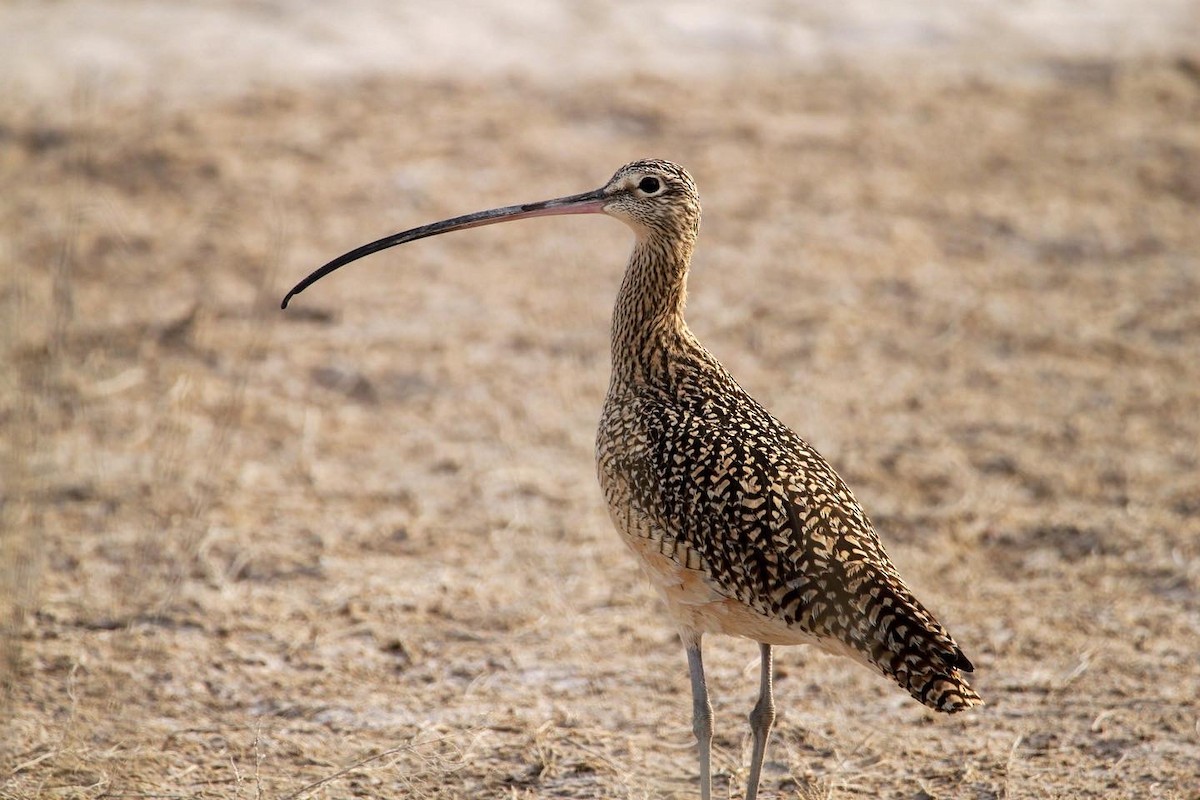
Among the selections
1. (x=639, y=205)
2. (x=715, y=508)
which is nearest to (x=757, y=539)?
(x=715, y=508)

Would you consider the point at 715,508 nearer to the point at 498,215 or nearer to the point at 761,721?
the point at 761,721

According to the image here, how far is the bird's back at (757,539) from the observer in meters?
3.79

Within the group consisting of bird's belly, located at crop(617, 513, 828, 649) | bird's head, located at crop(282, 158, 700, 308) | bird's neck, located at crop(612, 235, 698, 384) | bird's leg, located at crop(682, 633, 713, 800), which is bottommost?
bird's leg, located at crop(682, 633, 713, 800)

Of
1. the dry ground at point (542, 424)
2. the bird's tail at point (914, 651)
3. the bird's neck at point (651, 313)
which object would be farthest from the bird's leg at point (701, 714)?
the bird's neck at point (651, 313)

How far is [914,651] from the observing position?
12.3ft

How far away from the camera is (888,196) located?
9.02 metres

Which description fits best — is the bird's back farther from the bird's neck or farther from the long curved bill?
the long curved bill

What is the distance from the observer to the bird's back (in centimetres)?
379

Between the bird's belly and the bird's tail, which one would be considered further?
the bird's belly

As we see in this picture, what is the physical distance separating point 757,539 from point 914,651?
52 cm

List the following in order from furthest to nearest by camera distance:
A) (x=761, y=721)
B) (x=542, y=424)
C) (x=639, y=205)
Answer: (x=542, y=424)
(x=639, y=205)
(x=761, y=721)

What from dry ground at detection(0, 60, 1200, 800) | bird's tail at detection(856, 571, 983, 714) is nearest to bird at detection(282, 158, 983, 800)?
bird's tail at detection(856, 571, 983, 714)

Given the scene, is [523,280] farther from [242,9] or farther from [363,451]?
[242,9]

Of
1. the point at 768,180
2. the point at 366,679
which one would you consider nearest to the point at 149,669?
the point at 366,679
